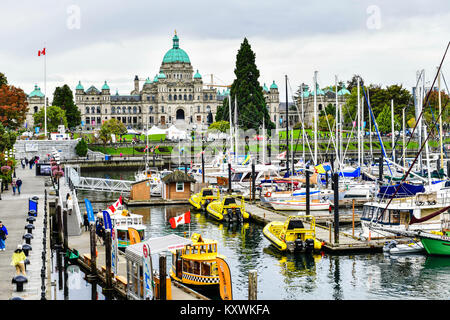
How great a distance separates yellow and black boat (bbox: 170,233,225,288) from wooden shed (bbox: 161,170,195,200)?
31118 millimetres

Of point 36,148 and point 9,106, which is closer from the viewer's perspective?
point 9,106

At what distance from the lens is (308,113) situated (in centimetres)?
18812

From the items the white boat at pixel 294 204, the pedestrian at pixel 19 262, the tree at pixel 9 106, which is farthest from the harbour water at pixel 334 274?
the tree at pixel 9 106

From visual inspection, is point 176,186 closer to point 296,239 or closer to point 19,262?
point 296,239

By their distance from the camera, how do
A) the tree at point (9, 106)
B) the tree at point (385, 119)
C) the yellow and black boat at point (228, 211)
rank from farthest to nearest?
the tree at point (385, 119) → the tree at point (9, 106) → the yellow and black boat at point (228, 211)

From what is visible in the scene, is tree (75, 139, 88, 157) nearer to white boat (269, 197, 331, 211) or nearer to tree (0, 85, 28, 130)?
tree (0, 85, 28, 130)

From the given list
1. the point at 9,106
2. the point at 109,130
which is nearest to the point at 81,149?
the point at 109,130

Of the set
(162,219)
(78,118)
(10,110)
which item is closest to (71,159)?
(10,110)

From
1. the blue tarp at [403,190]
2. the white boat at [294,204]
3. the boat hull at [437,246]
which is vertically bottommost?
the boat hull at [437,246]

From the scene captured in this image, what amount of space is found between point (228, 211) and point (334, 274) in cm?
1730

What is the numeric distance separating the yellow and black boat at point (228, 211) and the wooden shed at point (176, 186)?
982cm

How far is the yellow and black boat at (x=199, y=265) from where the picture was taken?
2850 centimetres

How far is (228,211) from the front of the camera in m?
48.9

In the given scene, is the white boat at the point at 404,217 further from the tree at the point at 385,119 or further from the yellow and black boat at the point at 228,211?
the tree at the point at 385,119
